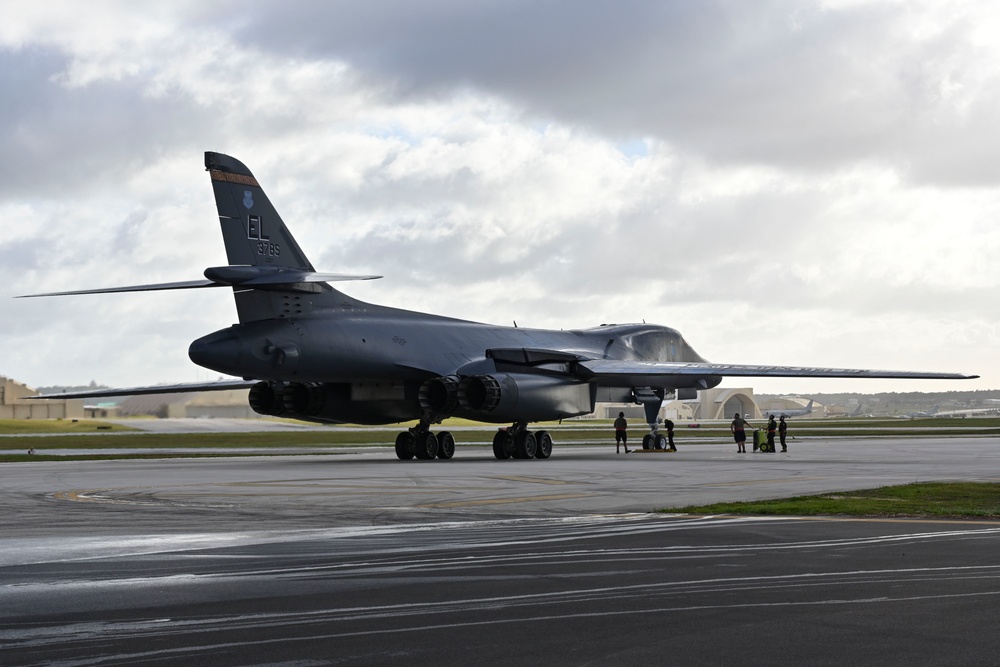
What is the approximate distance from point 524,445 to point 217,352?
33.7 feet

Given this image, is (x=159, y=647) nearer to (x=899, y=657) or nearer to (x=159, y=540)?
(x=899, y=657)

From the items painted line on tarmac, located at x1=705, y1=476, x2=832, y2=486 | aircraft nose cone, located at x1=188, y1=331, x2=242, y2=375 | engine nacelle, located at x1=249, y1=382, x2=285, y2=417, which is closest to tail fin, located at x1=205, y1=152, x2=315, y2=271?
aircraft nose cone, located at x1=188, y1=331, x2=242, y2=375

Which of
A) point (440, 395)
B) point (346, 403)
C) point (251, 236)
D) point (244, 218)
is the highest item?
point (244, 218)

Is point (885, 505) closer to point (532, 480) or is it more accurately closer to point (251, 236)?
point (532, 480)

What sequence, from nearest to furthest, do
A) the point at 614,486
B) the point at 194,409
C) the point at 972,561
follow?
the point at 972,561 → the point at 614,486 → the point at 194,409

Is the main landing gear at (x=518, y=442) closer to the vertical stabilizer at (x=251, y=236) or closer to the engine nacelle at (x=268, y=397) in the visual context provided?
the engine nacelle at (x=268, y=397)

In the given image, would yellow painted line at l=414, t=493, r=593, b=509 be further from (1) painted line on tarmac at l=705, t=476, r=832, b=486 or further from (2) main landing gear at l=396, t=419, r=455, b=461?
(2) main landing gear at l=396, t=419, r=455, b=461

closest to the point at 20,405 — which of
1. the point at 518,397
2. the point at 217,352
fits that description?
the point at 518,397

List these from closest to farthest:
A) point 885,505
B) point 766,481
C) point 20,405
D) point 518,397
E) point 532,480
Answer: point 885,505
point 766,481
point 532,480
point 518,397
point 20,405

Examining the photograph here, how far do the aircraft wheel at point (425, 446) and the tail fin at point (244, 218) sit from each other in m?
6.89

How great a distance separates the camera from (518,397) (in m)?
31.4

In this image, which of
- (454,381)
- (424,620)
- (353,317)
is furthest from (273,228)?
(424,620)

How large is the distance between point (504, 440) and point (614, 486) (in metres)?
13.4

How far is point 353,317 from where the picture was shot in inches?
1159
